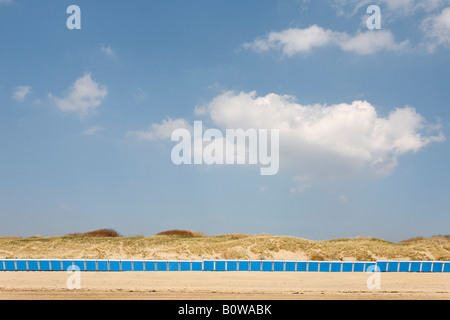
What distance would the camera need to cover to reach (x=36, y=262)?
123 ft

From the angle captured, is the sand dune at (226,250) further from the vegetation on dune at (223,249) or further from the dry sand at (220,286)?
the dry sand at (220,286)

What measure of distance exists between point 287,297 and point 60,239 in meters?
49.0

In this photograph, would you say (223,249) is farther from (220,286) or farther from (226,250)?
(220,286)

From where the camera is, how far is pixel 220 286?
104 feet

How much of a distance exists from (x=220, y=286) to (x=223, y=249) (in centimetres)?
2077

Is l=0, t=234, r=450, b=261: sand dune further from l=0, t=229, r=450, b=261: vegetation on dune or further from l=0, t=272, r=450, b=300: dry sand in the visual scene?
l=0, t=272, r=450, b=300: dry sand

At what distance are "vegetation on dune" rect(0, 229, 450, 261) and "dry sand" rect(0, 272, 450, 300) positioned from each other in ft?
46.2

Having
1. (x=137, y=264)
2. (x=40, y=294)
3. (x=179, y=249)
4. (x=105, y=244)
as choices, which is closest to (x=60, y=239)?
(x=105, y=244)

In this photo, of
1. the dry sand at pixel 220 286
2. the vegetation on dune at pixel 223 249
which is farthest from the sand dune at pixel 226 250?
the dry sand at pixel 220 286

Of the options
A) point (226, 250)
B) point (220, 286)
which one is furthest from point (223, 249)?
point (220, 286)

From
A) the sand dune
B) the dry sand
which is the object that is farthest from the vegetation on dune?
the dry sand
